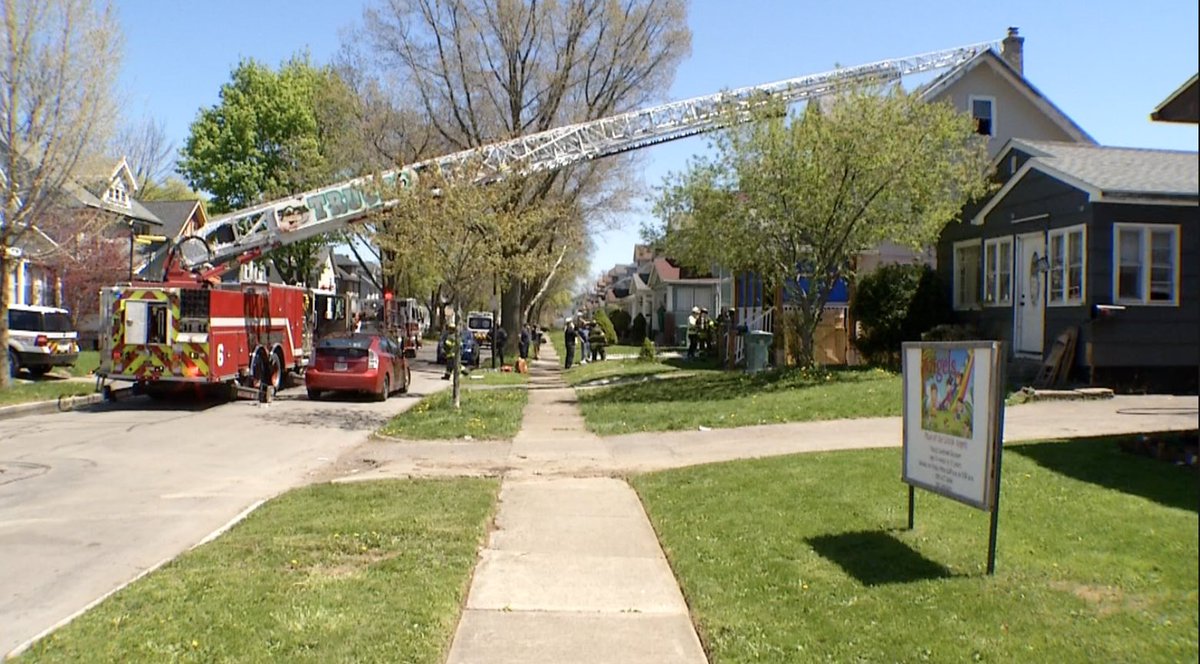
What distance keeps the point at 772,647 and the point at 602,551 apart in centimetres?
263

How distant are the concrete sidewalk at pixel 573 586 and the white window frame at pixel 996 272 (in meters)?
12.1

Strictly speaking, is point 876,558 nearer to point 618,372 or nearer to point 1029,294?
point 1029,294

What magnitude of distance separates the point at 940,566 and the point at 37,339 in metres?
24.0

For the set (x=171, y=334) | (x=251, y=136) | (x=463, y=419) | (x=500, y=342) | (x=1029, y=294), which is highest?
(x=251, y=136)

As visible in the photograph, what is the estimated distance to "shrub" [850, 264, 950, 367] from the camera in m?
22.1

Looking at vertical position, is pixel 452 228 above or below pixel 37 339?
above

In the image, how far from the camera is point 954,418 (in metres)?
6.86

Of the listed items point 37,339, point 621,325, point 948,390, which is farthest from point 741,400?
point 621,325

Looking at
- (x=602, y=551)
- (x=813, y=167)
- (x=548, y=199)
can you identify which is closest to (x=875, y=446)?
(x=602, y=551)

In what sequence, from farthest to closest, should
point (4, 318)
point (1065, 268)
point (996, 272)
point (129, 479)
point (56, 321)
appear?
point (56, 321) < point (4, 318) < point (996, 272) < point (1065, 268) < point (129, 479)

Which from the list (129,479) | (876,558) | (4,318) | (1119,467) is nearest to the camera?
(876,558)

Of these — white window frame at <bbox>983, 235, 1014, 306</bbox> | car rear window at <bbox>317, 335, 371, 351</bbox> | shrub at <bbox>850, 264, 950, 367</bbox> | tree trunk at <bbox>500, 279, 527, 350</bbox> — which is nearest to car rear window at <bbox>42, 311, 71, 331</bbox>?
car rear window at <bbox>317, 335, 371, 351</bbox>

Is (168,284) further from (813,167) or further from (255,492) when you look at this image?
(813,167)

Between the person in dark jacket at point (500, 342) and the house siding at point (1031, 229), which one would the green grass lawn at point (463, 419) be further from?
the person in dark jacket at point (500, 342)
